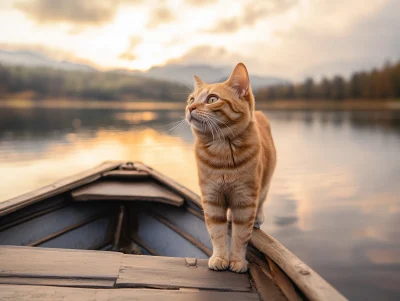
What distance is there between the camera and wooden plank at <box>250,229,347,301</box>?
6.15 ft

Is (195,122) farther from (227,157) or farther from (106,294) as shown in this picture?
(106,294)

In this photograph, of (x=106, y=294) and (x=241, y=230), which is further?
(x=241, y=230)

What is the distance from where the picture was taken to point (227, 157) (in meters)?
2.51

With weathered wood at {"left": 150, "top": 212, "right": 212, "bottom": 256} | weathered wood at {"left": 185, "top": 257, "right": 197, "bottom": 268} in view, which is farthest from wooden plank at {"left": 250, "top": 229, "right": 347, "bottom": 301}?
weathered wood at {"left": 150, "top": 212, "right": 212, "bottom": 256}

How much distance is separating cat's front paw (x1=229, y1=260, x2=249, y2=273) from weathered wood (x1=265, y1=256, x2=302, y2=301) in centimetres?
18

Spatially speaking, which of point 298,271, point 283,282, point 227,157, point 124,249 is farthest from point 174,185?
point 298,271

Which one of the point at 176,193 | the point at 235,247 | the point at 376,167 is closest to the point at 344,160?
the point at 376,167

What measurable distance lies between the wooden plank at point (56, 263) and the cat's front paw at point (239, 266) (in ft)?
2.65

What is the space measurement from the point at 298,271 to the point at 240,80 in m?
1.26

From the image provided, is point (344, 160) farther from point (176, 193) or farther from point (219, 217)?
point (219, 217)

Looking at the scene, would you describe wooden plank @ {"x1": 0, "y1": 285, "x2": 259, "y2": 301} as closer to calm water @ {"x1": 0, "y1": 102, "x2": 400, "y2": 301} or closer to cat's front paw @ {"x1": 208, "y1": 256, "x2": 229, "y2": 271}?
cat's front paw @ {"x1": 208, "y1": 256, "x2": 229, "y2": 271}

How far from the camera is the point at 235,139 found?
252 cm

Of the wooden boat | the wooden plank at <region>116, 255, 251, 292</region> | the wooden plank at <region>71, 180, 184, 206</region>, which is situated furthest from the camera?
the wooden plank at <region>71, 180, 184, 206</region>

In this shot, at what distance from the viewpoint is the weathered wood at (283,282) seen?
2199 mm
